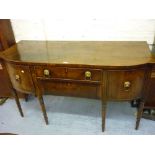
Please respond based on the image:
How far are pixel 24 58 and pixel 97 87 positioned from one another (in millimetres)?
630

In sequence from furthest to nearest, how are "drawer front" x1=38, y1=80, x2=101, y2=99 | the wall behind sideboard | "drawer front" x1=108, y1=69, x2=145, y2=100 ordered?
the wall behind sideboard, "drawer front" x1=38, y1=80, x2=101, y2=99, "drawer front" x1=108, y1=69, x2=145, y2=100

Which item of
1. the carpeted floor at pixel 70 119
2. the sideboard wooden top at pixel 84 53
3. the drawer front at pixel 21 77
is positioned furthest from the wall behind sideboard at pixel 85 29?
the carpeted floor at pixel 70 119

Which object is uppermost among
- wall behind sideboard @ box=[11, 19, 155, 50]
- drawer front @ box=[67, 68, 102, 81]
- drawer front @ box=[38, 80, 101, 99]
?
wall behind sideboard @ box=[11, 19, 155, 50]

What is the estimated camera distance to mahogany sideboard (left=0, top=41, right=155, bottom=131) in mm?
1326

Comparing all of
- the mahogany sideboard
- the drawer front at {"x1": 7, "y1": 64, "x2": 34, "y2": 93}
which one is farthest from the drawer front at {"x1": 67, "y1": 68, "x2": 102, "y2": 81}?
the drawer front at {"x1": 7, "y1": 64, "x2": 34, "y2": 93}

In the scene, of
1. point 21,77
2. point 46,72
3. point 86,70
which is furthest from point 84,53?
point 21,77

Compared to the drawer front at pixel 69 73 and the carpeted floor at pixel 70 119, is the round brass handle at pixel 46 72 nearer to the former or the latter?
the drawer front at pixel 69 73

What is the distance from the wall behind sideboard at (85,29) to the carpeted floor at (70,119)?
0.74 meters

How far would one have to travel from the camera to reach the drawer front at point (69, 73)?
1348mm

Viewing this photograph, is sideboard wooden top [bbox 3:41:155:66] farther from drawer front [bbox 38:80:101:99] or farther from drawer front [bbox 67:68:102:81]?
drawer front [bbox 38:80:101:99]

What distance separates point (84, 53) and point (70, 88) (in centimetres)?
31

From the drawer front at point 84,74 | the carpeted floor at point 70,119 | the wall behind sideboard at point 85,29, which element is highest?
the wall behind sideboard at point 85,29

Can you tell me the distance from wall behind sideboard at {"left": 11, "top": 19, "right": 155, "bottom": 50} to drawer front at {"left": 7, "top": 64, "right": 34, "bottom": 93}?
525 mm

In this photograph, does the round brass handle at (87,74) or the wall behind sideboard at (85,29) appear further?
the wall behind sideboard at (85,29)
